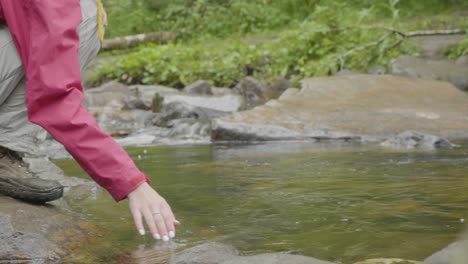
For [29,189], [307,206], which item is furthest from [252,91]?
[29,189]

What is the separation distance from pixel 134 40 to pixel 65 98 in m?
16.8

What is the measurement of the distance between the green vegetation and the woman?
8083 millimetres

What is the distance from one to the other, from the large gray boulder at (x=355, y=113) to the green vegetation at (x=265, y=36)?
2018 mm

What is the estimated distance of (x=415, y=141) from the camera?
596cm

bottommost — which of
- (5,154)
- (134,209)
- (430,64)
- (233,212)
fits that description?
(430,64)

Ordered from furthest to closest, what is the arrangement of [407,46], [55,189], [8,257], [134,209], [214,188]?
[407,46]
[214,188]
[55,189]
[8,257]
[134,209]

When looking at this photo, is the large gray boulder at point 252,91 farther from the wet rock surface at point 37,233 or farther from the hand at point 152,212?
the hand at point 152,212

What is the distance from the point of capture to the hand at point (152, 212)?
6.48 feet

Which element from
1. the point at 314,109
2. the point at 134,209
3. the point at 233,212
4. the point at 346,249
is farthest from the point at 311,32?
the point at 134,209

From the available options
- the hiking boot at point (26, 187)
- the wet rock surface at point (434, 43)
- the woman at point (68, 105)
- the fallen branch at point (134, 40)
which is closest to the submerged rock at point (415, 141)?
the hiking boot at point (26, 187)

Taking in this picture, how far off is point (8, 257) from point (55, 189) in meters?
0.58

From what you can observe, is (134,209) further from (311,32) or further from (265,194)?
(311,32)

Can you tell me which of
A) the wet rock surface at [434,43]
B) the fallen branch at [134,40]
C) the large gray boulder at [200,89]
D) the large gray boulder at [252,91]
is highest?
the wet rock surface at [434,43]

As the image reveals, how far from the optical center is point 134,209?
201cm
